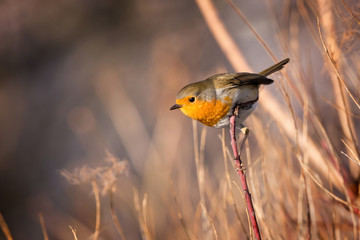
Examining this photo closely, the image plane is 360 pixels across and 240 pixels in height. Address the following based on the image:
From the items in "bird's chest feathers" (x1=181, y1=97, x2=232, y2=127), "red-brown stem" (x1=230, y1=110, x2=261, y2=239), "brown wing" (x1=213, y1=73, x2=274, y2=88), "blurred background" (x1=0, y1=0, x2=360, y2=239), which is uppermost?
"blurred background" (x1=0, y1=0, x2=360, y2=239)

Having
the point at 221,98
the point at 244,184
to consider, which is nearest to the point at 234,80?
the point at 221,98

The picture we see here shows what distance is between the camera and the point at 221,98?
842 mm

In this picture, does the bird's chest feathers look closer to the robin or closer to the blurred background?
the robin

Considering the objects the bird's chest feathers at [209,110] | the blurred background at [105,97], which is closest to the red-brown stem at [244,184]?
the bird's chest feathers at [209,110]

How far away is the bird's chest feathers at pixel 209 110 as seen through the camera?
81cm

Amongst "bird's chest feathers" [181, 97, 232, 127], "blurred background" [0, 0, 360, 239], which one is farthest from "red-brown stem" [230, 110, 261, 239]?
"blurred background" [0, 0, 360, 239]

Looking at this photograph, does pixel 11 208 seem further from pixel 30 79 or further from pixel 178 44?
pixel 178 44

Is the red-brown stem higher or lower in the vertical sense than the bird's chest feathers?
lower

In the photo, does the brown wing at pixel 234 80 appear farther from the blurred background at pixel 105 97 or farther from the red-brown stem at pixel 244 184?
the blurred background at pixel 105 97

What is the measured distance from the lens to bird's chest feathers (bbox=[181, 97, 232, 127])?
2.64ft

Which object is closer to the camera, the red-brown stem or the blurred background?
the red-brown stem

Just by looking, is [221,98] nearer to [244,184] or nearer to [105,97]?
[244,184]

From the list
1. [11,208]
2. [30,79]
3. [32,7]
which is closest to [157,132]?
[11,208]

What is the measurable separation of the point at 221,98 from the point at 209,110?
5cm
